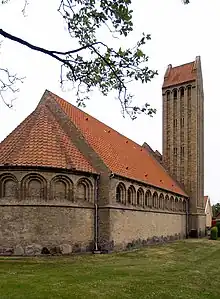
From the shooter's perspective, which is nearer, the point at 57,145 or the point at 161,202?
the point at 57,145

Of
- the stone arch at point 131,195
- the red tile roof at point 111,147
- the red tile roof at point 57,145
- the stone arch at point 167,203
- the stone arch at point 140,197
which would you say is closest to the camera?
the red tile roof at point 57,145

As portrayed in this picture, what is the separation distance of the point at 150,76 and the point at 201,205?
39885 millimetres

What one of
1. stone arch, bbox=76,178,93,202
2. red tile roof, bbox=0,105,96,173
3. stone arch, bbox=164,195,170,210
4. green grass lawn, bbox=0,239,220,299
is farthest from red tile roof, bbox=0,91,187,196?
green grass lawn, bbox=0,239,220,299

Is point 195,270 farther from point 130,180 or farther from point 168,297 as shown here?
point 130,180

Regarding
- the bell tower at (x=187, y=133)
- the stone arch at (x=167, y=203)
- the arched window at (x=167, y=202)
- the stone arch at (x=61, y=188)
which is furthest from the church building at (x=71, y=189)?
the bell tower at (x=187, y=133)

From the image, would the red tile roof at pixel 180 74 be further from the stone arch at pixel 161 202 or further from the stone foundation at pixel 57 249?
the stone foundation at pixel 57 249

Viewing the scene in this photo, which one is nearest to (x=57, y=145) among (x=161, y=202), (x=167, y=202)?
(x=161, y=202)

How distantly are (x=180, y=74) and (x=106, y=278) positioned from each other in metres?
34.9

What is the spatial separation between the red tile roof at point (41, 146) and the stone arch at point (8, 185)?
2.50 feet

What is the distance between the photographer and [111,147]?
2927 centimetres

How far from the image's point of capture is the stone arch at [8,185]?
21.4 metres

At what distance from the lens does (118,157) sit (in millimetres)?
28734

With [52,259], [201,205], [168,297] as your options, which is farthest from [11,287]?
[201,205]

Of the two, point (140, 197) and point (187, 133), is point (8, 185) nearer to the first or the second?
point (140, 197)
